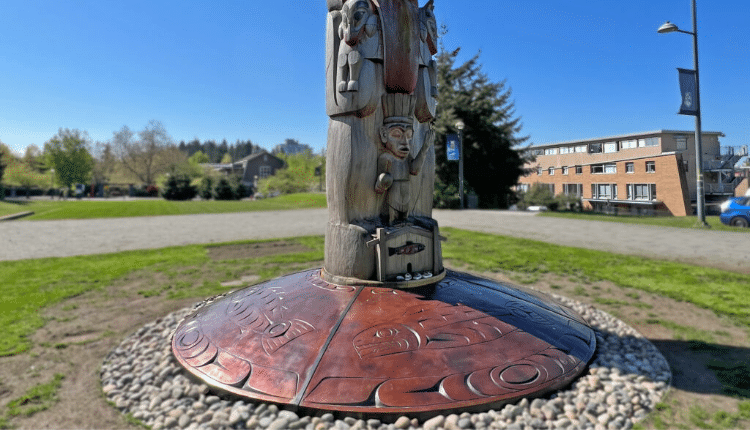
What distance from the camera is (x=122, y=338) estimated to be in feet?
14.6

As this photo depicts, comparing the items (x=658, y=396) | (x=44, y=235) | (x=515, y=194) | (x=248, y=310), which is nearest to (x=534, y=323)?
(x=658, y=396)

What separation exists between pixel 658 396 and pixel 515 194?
2633 cm

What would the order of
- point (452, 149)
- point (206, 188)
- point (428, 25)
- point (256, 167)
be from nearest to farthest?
point (428, 25), point (452, 149), point (206, 188), point (256, 167)

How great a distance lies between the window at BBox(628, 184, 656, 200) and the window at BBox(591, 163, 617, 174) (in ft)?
4.29

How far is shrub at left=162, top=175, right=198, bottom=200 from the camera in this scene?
125ft

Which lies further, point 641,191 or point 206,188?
point 206,188

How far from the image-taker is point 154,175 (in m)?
56.2

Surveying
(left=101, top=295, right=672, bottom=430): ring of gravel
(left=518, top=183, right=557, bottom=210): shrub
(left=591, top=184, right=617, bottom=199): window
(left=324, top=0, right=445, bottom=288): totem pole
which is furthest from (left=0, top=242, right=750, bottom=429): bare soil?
(left=518, top=183, right=557, bottom=210): shrub

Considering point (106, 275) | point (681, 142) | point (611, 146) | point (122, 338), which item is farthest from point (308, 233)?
point (681, 142)

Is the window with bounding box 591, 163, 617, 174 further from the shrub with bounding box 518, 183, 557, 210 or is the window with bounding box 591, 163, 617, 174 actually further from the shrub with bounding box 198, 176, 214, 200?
the shrub with bounding box 198, 176, 214, 200

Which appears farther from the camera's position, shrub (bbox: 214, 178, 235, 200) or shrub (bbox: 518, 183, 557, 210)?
shrub (bbox: 214, 178, 235, 200)

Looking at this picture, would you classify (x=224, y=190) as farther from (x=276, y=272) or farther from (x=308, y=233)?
(x=276, y=272)

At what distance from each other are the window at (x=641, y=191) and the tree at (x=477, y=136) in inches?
348

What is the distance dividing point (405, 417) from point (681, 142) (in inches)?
802
